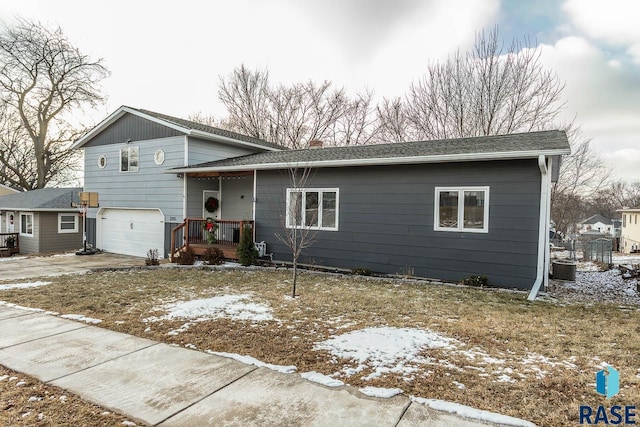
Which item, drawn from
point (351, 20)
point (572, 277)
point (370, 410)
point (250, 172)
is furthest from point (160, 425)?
point (351, 20)

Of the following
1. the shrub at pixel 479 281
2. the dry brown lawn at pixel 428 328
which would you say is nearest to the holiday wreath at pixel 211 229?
the dry brown lawn at pixel 428 328

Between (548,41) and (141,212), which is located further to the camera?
(548,41)

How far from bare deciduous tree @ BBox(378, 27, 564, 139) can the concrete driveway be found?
16.5 meters

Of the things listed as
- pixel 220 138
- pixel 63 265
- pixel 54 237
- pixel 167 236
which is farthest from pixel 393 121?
pixel 54 237

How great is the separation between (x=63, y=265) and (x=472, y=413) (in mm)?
12819

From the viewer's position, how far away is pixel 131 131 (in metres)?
13.8

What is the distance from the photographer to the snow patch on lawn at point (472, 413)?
2607 millimetres

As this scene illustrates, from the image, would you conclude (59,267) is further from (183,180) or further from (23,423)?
(23,423)

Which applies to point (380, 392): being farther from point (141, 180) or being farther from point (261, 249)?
point (141, 180)

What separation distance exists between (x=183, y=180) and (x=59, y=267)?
4527 mm

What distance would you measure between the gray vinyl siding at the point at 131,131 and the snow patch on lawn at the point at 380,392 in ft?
37.7

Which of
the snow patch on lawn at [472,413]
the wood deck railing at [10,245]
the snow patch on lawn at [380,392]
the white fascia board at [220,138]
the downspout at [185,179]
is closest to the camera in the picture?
the snow patch on lawn at [472,413]

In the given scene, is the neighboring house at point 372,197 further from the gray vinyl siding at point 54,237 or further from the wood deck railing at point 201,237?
the gray vinyl siding at point 54,237

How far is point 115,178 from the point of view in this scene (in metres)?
14.5
